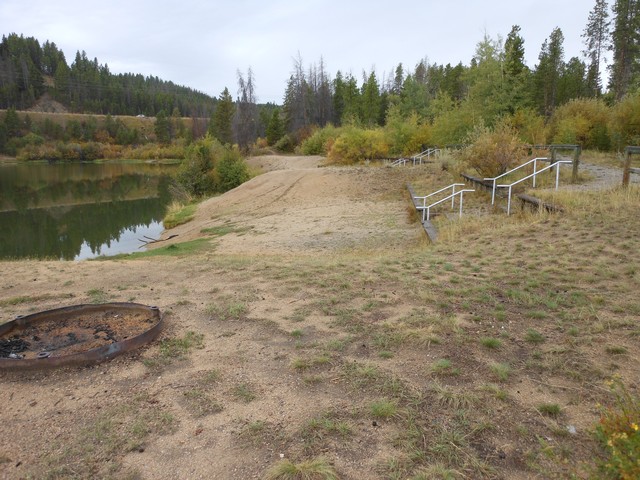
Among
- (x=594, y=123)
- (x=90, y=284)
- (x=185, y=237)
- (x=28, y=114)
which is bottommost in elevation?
(x=185, y=237)

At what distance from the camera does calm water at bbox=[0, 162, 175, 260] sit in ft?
69.7

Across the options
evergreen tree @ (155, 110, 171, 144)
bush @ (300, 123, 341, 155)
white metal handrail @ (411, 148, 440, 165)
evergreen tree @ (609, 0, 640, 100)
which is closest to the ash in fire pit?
white metal handrail @ (411, 148, 440, 165)

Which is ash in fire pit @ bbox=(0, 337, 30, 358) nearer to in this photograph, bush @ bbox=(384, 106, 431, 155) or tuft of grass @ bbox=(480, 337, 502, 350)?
tuft of grass @ bbox=(480, 337, 502, 350)

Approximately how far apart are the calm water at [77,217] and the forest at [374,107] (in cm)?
1631

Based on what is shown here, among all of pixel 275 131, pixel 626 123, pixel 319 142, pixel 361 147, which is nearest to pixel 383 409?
pixel 626 123

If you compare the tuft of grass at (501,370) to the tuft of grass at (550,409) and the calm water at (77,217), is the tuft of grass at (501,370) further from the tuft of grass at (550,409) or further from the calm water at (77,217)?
the calm water at (77,217)

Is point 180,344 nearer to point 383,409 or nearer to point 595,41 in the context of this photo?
point 383,409

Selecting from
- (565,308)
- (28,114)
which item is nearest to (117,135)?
(28,114)

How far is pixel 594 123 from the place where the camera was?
2870 centimetres

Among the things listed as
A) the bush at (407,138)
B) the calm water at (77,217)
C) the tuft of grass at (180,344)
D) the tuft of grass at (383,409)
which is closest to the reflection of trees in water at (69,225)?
the calm water at (77,217)

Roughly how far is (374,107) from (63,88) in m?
114

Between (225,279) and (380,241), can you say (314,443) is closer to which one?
(225,279)

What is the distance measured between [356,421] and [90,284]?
616 cm

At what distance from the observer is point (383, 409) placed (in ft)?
11.5
